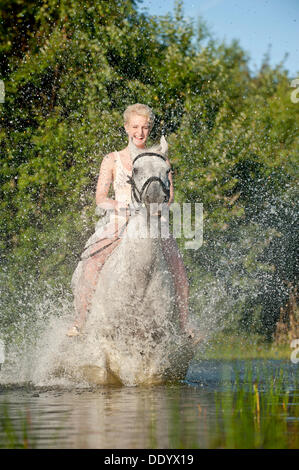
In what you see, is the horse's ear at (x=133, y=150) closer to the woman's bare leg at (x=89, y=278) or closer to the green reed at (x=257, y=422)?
the woman's bare leg at (x=89, y=278)

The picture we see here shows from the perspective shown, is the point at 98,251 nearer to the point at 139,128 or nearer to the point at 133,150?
the point at 133,150

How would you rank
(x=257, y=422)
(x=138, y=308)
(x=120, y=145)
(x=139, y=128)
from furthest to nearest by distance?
(x=120, y=145)
(x=139, y=128)
(x=138, y=308)
(x=257, y=422)

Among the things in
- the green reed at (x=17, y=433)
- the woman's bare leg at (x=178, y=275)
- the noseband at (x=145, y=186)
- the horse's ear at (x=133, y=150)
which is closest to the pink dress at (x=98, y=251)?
the horse's ear at (x=133, y=150)

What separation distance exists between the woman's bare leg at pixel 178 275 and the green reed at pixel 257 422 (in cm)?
166

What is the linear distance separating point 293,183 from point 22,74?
259 inches

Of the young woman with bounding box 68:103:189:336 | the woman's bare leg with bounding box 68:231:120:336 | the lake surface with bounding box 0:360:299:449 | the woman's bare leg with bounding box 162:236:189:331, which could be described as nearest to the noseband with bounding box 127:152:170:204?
the young woman with bounding box 68:103:189:336

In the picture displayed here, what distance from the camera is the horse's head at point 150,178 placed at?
29.1 ft

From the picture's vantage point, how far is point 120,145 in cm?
1811

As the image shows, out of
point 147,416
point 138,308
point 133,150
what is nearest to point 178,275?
point 138,308

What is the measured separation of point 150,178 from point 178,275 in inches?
53.7

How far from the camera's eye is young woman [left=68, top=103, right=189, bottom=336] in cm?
986
